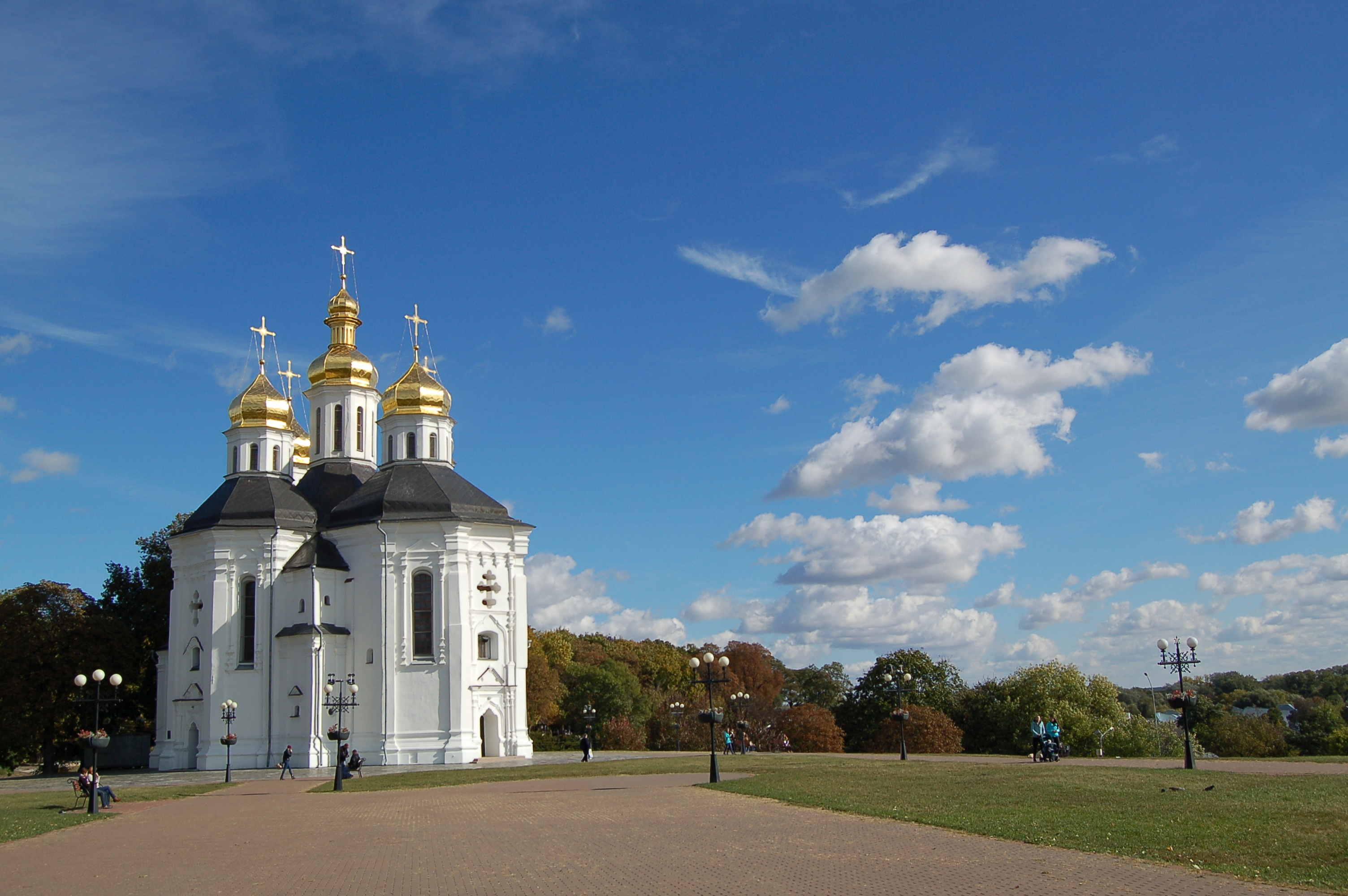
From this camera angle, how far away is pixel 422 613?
4166cm

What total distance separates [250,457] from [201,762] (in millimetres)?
13346

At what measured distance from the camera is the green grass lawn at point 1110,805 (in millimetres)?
12305

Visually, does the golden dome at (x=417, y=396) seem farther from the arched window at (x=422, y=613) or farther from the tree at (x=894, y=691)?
the tree at (x=894, y=691)

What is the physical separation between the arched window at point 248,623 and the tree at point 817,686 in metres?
45.0

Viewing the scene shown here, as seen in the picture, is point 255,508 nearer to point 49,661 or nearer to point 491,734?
Answer: point 49,661

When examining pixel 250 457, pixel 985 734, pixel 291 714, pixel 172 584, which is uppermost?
pixel 250 457

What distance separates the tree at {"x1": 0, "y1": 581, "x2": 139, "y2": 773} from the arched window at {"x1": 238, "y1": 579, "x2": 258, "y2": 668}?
8.40m

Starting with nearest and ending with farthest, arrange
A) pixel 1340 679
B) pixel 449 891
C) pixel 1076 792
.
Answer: pixel 449 891 → pixel 1076 792 → pixel 1340 679

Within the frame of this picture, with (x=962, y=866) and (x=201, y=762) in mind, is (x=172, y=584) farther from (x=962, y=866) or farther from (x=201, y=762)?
(x=962, y=866)

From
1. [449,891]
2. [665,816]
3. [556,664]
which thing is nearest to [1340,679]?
[556,664]

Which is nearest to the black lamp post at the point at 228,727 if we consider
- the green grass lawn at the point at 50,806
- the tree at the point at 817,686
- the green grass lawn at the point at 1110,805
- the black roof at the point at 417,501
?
the green grass lawn at the point at 50,806

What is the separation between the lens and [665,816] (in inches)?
707

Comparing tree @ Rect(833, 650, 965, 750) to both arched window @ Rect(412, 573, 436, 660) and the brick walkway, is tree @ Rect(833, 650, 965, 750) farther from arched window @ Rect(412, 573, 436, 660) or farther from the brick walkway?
the brick walkway

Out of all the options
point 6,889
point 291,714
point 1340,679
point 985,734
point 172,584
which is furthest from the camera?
point 1340,679
